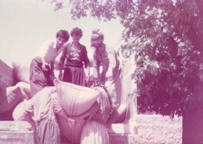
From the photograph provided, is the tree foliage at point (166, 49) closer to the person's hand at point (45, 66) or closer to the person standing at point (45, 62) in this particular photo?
the person standing at point (45, 62)

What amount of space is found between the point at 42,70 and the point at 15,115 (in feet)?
1.81

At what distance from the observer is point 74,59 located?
3.77 m

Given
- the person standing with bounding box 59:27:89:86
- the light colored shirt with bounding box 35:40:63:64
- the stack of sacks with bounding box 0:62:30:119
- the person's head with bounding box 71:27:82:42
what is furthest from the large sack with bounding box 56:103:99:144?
the stack of sacks with bounding box 0:62:30:119

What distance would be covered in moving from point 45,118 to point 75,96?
11.3 inches

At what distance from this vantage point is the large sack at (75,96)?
9.94 feet

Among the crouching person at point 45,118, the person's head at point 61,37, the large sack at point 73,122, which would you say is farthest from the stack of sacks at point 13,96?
the large sack at point 73,122

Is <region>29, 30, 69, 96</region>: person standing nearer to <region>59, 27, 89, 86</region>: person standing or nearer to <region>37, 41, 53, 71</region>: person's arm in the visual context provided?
<region>37, 41, 53, 71</region>: person's arm

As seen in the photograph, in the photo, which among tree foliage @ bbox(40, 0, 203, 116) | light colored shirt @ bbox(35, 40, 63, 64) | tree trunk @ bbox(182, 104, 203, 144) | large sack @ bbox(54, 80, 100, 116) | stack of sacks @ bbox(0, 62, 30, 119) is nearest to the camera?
large sack @ bbox(54, 80, 100, 116)

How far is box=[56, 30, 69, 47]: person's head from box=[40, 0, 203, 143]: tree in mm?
2271

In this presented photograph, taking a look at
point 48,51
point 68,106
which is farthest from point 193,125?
point 68,106

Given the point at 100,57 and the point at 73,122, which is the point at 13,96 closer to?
the point at 100,57

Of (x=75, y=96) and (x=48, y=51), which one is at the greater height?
(x=48, y=51)

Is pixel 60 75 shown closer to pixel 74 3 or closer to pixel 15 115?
pixel 15 115

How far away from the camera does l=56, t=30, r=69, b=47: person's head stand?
13.3 ft
